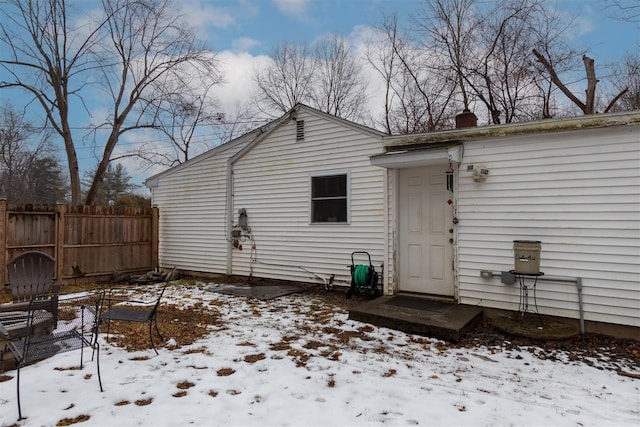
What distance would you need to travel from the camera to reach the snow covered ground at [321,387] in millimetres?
2639

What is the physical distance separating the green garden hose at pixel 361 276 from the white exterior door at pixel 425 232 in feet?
1.95

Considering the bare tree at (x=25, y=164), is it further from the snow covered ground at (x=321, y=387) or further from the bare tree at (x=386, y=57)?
the snow covered ground at (x=321, y=387)

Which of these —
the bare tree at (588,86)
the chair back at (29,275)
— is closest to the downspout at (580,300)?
the chair back at (29,275)

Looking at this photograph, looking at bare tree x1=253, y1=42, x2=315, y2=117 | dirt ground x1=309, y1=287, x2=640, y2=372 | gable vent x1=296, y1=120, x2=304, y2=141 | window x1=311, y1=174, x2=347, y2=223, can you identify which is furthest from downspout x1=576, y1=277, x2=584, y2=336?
bare tree x1=253, y1=42, x2=315, y2=117

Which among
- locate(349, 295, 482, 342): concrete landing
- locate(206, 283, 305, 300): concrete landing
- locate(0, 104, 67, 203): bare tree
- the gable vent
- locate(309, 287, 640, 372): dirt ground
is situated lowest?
locate(309, 287, 640, 372): dirt ground

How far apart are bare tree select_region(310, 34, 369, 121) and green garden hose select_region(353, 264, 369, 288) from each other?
43.1ft

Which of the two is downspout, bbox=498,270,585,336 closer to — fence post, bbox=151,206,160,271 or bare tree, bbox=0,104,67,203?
fence post, bbox=151,206,160,271

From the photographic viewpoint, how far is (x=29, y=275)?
16.2 feet

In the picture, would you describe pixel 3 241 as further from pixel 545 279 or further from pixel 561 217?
pixel 561 217

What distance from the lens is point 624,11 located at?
7.37m

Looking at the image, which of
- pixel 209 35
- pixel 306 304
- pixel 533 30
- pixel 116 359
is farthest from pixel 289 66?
pixel 116 359

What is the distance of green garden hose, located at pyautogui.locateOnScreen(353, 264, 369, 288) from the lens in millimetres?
6434

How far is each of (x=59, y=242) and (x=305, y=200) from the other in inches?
224

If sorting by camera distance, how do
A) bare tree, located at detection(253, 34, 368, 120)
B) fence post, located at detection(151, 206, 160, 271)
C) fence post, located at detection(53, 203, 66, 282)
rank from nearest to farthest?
fence post, located at detection(53, 203, 66, 282) < fence post, located at detection(151, 206, 160, 271) < bare tree, located at detection(253, 34, 368, 120)
